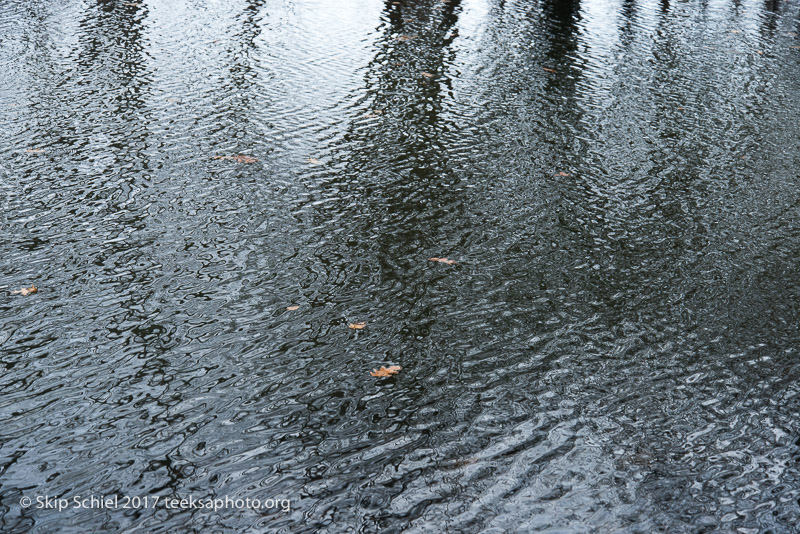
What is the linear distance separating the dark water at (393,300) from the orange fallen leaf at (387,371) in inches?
2.3

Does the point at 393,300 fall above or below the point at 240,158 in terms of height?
below

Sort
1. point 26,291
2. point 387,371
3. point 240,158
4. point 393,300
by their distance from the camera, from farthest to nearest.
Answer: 1. point 240,158
2. point 393,300
3. point 26,291
4. point 387,371

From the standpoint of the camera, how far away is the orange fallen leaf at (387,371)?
4.20 metres

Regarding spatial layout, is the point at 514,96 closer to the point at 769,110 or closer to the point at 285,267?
the point at 769,110

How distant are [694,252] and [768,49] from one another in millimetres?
10160

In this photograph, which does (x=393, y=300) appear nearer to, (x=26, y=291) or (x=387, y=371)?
(x=387, y=371)

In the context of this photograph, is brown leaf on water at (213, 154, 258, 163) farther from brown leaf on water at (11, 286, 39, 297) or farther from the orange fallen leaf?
the orange fallen leaf

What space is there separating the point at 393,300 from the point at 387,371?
852 millimetres

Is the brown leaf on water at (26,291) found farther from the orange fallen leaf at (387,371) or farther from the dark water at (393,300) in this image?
the orange fallen leaf at (387,371)

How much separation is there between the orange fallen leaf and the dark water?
60 millimetres

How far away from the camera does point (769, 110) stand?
988cm

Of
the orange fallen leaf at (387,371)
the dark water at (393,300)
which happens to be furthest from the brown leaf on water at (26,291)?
the orange fallen leaf at (387,371)

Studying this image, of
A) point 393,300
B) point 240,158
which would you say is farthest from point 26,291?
point 240,158

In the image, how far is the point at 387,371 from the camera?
13.9ft
